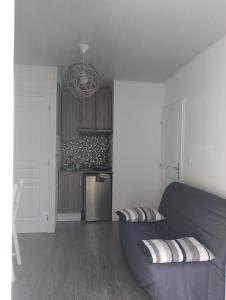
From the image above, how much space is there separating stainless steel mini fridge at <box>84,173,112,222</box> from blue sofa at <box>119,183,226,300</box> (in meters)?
1.55

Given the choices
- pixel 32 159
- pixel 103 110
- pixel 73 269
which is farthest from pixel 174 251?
pixel 103 110

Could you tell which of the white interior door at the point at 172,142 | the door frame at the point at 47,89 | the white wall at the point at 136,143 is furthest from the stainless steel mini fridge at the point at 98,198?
the white interior door at the point at 172,142

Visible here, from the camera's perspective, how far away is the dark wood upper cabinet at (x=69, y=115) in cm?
476

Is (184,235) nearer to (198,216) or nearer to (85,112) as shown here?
(198,216)

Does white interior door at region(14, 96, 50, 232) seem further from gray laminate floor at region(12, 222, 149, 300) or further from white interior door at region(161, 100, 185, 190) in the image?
white interior door at region(161, 100, 185, 190)

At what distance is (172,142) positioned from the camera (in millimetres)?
4102

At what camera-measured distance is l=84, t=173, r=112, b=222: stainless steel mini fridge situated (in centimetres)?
455

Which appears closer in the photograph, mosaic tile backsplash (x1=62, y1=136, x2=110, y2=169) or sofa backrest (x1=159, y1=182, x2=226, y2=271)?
sofa backrest (x1=159, y1=182, x2=226, y2=271)

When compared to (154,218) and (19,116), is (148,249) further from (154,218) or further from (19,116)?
(19,116)

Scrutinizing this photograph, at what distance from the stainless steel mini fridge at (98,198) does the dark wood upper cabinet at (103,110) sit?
98 centimetres

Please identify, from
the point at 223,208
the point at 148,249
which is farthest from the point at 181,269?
the point at 223,208

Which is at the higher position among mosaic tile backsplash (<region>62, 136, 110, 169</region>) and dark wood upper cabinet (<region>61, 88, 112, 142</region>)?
dark wood upper cabinet (<region>61, 88, 112, 142</region>)

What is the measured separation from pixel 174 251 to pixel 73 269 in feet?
4.12

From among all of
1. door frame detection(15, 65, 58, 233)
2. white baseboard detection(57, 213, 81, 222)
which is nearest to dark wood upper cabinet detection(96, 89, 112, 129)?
door frame detection(15, 65, 58, 233)
